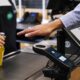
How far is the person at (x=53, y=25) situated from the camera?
2.47 ft

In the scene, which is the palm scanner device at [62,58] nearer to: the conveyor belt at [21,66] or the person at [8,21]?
the conveyor belt at [21,66]

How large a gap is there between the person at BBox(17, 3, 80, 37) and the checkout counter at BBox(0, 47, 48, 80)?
0.72 ft

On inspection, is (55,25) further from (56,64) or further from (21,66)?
(21,66)

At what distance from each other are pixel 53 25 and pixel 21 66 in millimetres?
355

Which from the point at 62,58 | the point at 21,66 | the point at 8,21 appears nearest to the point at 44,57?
the point at 21,66

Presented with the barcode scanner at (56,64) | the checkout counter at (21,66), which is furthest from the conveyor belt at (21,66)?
the barcode scanner at (56,64)

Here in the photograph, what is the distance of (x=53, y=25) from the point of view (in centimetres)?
80

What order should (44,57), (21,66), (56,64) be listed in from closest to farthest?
1. (56,64)
2. (21,66)
3. (44,57)

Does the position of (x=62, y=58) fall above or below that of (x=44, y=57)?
above

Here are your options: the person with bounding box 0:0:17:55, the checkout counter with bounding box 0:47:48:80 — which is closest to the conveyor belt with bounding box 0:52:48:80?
the checkout counter with bounding box 0:47:48:80

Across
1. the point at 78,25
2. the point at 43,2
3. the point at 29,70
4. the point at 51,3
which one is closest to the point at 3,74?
the point at 29,70

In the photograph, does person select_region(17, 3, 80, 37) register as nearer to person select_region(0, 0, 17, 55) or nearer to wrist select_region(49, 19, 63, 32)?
wrist select_region(49, 19, 63, 32)

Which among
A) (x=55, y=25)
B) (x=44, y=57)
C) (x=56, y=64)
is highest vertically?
(x=55, y=25)

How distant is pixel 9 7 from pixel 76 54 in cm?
103
